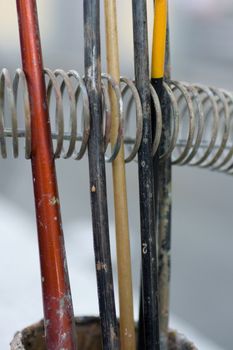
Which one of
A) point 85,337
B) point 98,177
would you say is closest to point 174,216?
point 85,337

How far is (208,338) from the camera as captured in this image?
1014 millimetres

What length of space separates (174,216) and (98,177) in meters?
1.40

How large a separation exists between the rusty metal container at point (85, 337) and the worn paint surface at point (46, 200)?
68 mm

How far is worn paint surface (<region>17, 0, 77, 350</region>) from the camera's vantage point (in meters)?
0.41

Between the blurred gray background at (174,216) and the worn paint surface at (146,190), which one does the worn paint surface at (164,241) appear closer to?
the worn paint surface at (146,190)

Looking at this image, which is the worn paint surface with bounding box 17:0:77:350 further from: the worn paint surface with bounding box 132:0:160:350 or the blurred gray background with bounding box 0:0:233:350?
the blurred gray background with bounding box 0:0:233:350

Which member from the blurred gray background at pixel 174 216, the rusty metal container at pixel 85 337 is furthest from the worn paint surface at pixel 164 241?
the blurred gray background at pixel 174 216

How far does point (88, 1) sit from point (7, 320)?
69cm

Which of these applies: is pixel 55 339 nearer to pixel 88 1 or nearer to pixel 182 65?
pixel 88 1

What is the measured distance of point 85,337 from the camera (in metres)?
0.53

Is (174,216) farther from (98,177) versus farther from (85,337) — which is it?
(98,177)

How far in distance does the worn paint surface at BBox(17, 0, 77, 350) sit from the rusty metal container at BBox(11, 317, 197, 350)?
0.22ft

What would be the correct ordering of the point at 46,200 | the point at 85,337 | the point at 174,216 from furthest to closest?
the point at 174,216
the point at 85,337
the point at 46,200

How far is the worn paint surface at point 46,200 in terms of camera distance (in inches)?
16.2
